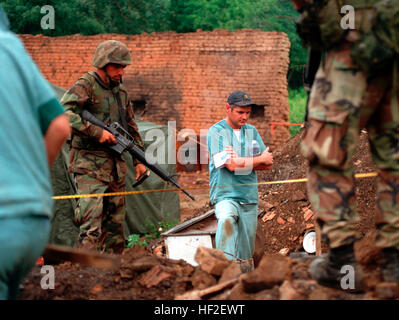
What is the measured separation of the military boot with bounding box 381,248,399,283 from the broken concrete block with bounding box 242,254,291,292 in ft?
1.68

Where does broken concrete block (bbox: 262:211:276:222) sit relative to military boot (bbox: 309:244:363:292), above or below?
above

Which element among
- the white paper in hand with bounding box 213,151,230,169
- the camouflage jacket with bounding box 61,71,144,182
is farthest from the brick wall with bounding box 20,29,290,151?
the white paper in hand with bounding box 213,151,230,169

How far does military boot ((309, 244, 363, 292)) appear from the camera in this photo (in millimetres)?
2873

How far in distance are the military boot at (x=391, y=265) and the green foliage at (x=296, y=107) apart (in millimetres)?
15227

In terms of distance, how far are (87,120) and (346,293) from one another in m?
3.32

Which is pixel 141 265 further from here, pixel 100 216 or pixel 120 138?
pixel 120 138

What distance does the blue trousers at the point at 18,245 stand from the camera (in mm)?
2023

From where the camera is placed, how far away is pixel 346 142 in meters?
2.84

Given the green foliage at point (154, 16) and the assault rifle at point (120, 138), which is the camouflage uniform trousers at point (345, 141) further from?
the green foliage at point (154, 16)

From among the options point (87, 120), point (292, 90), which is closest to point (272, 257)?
point (87, 120)

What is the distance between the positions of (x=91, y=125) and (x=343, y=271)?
3.15 meters

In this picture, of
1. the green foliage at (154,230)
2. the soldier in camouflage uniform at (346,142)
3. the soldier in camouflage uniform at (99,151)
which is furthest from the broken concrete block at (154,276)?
the green foliage at (154,230)

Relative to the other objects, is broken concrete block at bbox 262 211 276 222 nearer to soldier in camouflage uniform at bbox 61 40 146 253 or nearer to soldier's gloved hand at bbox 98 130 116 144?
soldier in camouflage uniform at bbox 61 40 146 253
